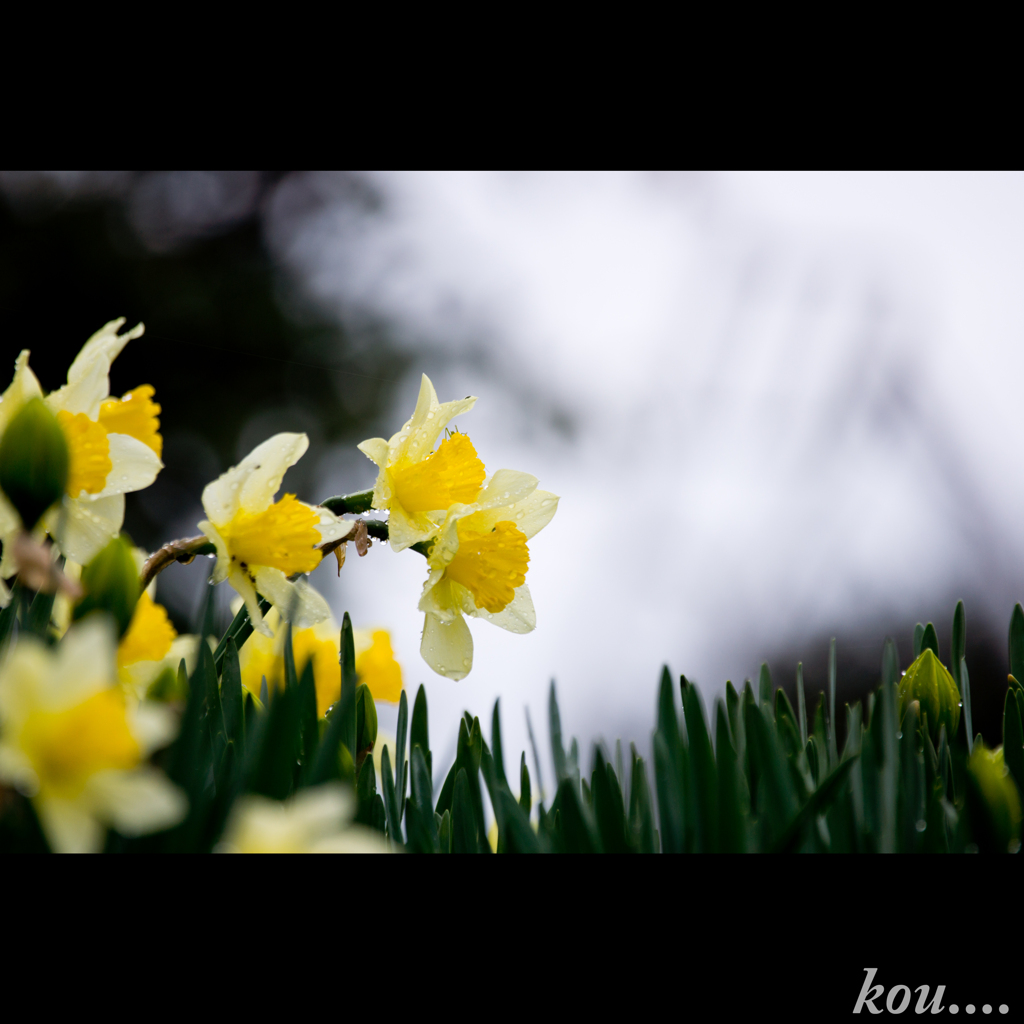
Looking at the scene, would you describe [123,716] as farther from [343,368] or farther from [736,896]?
[343,368]

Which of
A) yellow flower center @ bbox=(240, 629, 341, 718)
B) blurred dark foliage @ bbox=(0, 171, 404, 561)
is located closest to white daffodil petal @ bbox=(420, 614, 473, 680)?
yellow flower center @ bbox=(240, 629, 341, 718)

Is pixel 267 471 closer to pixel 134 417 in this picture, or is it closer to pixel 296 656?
pixel 134 417

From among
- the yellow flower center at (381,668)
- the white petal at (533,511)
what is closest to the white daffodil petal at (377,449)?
the white petal at (533,511)

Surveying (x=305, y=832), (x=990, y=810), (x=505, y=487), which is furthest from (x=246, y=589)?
(x=990, y=810)

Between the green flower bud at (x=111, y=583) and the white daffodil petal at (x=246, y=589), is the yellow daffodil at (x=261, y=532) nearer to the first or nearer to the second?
the white daffodil petal at (x=246, y=589)
